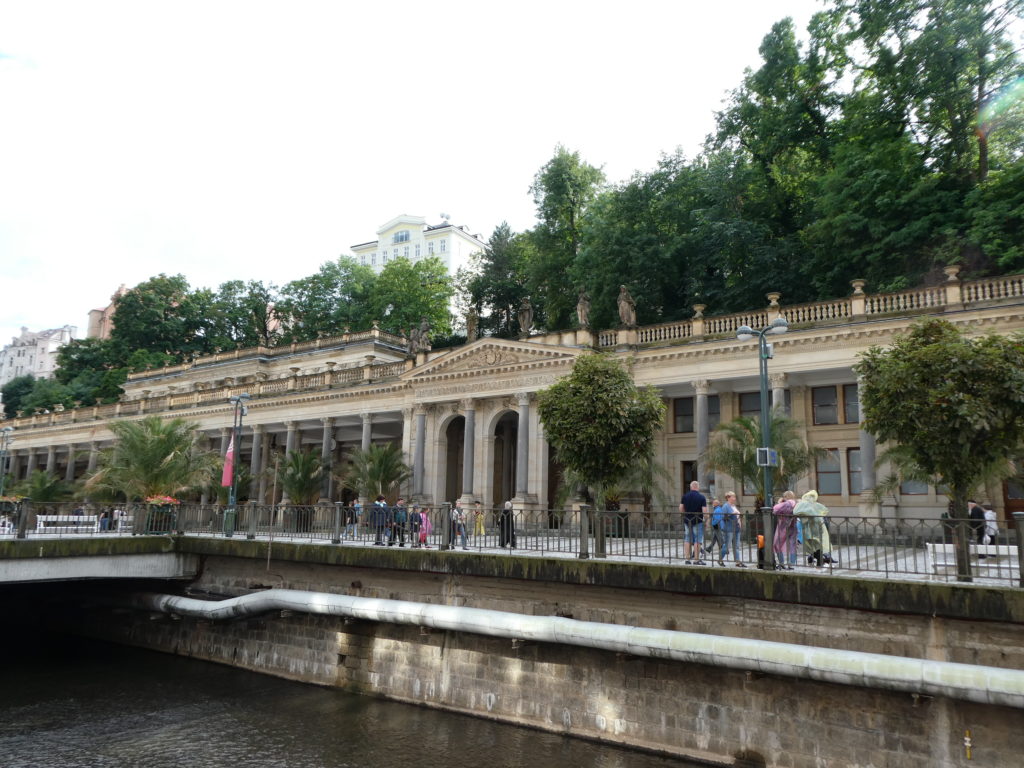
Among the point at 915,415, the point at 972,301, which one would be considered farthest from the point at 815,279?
the point at 915,415

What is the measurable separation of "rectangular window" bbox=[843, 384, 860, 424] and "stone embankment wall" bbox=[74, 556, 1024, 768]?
60.0ft

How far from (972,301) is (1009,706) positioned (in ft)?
59.9

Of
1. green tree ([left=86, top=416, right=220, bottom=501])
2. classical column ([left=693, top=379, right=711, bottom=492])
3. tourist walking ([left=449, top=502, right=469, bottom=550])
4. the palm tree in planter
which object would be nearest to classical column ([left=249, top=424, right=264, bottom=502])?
the palm tree in planter

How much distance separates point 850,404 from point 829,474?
2.80m

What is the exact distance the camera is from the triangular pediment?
102 ft

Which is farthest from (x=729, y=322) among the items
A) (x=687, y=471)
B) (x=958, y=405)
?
(x=958, y=405)

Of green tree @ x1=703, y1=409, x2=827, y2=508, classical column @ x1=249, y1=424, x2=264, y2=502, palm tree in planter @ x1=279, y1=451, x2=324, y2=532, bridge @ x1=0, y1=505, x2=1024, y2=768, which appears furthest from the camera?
classical column @ x1=249, y1=424, x2=264, y2=502

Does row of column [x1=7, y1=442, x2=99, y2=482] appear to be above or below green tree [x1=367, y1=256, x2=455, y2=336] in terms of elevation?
below

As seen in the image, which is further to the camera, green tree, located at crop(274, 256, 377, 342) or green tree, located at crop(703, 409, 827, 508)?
green tree, located at crop(274, 256, 377, 342)

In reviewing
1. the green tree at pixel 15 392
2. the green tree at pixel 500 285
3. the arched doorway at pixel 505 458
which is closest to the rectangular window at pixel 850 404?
the arched doorway at pixel 505 458

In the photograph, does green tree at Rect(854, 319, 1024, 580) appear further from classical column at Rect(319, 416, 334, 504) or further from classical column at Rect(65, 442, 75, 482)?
classical column at Rect(65, 442, 75, 482)

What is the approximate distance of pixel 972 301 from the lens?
78.0 ft

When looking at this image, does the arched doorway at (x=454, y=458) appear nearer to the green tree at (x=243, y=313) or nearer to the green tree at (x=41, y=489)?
the green tree at (x=41, y=489)

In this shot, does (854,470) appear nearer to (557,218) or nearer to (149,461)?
(149,461)
